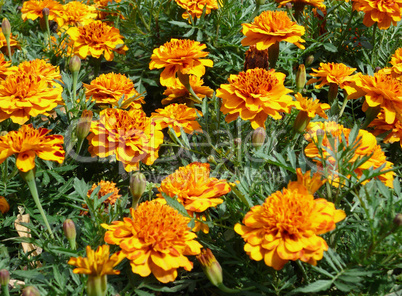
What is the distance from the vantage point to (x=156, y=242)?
102 cm

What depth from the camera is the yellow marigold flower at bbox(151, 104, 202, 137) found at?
1631 mm

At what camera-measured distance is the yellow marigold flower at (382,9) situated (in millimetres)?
1805

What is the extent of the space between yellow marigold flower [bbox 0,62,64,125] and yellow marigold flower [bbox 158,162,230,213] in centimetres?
50

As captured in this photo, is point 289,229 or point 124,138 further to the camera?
point 124,138

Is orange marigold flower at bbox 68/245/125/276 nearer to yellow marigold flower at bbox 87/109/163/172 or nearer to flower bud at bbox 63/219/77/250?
flower bud at bbox 63/219/77/250

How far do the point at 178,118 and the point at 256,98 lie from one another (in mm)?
373

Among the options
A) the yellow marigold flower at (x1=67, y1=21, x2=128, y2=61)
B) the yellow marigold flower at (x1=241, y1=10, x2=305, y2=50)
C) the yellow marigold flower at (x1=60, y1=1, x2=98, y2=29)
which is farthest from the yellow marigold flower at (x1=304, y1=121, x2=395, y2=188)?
the yellow marigold flower at (x1=60, y1=1, x2=98, y2=29)

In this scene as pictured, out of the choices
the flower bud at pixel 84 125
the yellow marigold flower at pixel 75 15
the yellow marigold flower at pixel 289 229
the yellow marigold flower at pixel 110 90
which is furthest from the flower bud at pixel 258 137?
the yellow marigold flower at pixel 75 15

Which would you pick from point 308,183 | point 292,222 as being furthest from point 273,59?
point 292,222

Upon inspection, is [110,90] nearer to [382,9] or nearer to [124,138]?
[124,138]

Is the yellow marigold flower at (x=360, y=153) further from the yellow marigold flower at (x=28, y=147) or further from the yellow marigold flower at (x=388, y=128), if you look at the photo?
the yellow marigold flower at (x=28, y=147)

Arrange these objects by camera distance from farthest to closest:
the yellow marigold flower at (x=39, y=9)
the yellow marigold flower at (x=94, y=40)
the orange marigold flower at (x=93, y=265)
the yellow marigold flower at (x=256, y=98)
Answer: the yellow marigold flower at (x=39, y=9) < the yellow marigold flower at (x=94, y=40) < the yellow marigold flower at (x=256, y=98) < the orange marigold flower at (x=93, y=265)

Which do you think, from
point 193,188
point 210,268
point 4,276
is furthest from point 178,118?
point 4,276

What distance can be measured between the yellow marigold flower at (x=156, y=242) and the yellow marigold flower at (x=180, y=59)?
694 mm
